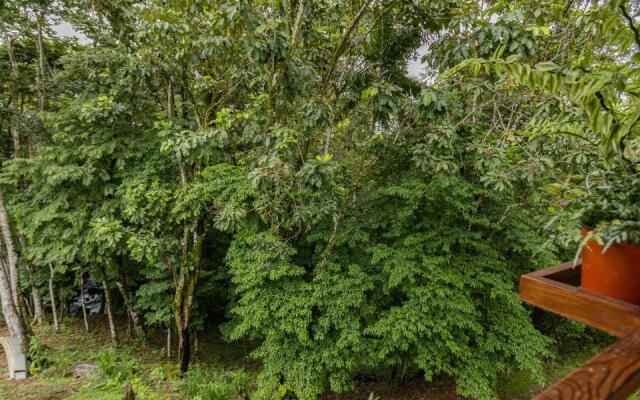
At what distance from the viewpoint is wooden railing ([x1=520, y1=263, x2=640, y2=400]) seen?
550 millimetres

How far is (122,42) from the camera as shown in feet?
16.8

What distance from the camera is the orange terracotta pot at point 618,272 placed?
92cm

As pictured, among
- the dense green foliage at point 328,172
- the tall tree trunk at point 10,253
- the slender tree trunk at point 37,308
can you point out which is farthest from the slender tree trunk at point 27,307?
the dense green foliage at point 328,172

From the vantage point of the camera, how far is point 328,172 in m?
3.42

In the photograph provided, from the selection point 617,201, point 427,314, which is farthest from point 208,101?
point 617,201

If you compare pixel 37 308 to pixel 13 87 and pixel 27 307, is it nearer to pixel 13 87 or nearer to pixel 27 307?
pixel 27 307

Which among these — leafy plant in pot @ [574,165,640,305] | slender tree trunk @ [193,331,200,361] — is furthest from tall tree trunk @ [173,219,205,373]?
leafy plant in pot @ [574,165,640,305]

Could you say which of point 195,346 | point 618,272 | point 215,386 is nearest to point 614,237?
point 618,272

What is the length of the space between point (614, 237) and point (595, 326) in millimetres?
269

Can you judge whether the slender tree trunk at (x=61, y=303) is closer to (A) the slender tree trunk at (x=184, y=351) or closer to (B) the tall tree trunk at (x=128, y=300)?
(B) the tall tree trunk at (x=128, y=300)

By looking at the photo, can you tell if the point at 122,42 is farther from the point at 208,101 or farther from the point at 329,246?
the point at 329,246

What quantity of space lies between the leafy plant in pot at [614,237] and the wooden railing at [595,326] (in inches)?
2.2

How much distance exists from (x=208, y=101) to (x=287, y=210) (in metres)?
2.38

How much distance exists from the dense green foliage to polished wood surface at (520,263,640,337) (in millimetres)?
2036
